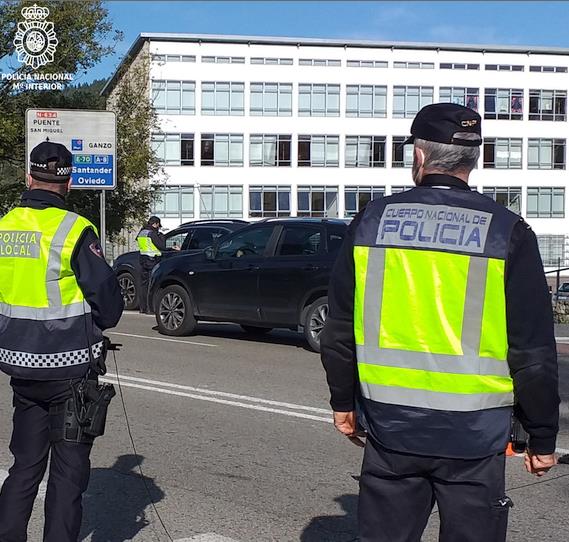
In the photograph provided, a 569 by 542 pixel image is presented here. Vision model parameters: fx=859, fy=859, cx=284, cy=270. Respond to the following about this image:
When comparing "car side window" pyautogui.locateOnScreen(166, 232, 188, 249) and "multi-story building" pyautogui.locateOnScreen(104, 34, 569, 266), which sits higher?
"multi-story building" pyautogui.locateOnScreen(104, 34, 569, 266)

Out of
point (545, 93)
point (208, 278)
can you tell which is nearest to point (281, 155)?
point (545, 93)

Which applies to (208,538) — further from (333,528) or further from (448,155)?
(448,155)

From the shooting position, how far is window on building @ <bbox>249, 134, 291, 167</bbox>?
56.7 metres

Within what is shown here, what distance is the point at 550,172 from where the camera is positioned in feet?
195

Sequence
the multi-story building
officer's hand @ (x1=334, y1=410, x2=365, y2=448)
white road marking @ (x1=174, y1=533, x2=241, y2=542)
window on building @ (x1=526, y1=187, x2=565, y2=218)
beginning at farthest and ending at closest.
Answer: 1. window on building @ (x1=526, y1=187, x2=565, y2=218)
2. the multi-story building
3. white road marking @ (x1=174, y1=533, x2=241, y2=542)
4. officer's hand @ (x1=334, y1=410, x2=365, y2=448)

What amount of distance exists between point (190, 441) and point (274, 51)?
51.5m

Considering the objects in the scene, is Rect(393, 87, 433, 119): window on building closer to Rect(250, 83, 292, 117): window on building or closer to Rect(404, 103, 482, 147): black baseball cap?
Rect(250, 83, 292, 117): window on building

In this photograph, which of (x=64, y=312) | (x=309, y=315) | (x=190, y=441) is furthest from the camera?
(x=309, y=315)

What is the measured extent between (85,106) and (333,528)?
28778mm

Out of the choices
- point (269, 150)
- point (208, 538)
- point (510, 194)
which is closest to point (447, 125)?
point (208, 538)

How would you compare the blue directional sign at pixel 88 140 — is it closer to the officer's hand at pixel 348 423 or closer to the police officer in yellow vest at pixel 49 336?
the police officer in yellow vest at pixel 49 336

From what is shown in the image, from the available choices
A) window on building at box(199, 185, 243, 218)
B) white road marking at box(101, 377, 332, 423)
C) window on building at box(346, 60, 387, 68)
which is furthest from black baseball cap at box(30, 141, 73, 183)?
window on building at box(346, 60, 387, 68)

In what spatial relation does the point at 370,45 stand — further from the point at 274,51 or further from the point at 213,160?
the point at 213,160

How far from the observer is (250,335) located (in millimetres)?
13547
